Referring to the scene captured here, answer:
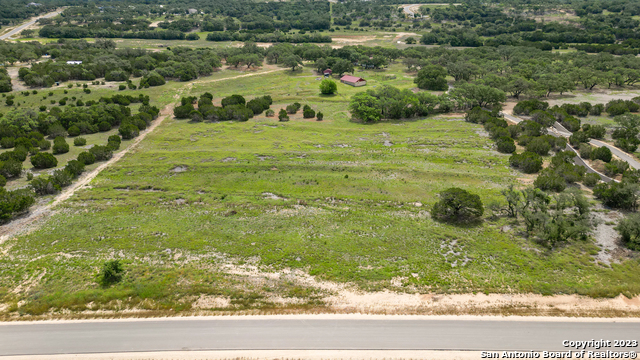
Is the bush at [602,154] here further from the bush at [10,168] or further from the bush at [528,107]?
the bush at [10,168]

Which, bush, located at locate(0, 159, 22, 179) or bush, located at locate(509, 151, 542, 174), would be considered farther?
bush, located at locate(509, 151, 542, 174)

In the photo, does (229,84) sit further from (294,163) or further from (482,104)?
(482,104)

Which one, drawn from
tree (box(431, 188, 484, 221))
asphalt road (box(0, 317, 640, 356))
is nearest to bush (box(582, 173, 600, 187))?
tree (box(431, 188, 484, 221))

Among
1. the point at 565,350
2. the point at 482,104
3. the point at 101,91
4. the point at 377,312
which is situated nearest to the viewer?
the point at 565,350

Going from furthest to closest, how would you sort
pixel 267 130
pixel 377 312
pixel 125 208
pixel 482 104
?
pixel 482 104 → pixel 267 130 → pixel 125 208 → pixel 377 312

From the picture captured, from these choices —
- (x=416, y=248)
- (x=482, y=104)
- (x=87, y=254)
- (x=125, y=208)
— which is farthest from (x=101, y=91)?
(x=482, y=104)

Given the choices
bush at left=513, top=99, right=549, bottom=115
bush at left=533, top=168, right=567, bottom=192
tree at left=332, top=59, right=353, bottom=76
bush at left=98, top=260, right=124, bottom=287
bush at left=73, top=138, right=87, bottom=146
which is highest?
tree at left=332, top=59, right=353, bottom=76

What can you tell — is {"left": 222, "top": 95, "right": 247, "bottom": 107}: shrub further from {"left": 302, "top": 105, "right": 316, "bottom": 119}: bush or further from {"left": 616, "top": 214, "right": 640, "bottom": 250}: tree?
{"left": 616, "top": 214, "right": 640, "bottom": 250}: tree
